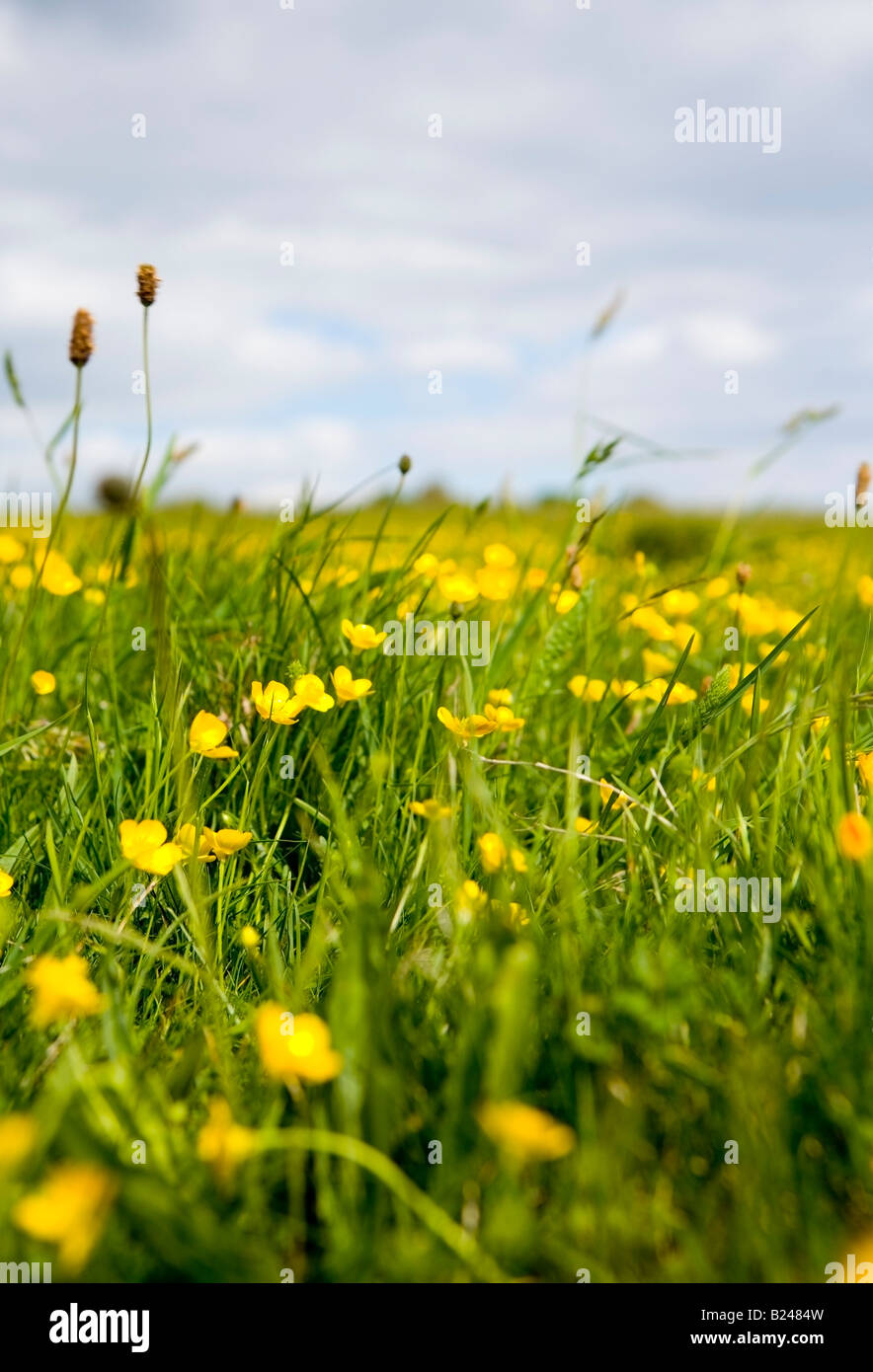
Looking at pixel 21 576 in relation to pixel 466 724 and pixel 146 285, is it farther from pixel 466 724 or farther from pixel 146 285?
pixel 466 724

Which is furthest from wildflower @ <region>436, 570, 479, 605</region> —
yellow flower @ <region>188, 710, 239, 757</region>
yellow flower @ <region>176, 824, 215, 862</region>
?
yellow flower @ <region>176, 824, 215, 862</region>

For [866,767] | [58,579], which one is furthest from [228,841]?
[58,579]

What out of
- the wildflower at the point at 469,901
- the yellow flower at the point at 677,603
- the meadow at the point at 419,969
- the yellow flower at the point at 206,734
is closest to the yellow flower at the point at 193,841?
the meadow at the point at 419,969

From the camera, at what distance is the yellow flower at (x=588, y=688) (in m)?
2.26

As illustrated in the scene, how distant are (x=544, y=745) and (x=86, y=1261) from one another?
1483mm

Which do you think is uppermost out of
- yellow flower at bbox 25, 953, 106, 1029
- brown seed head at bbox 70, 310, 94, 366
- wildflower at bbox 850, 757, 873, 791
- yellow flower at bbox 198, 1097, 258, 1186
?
brown seed head at bbox 70, 310, 94, 366

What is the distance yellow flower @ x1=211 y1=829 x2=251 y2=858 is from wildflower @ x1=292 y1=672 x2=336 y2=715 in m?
0.26

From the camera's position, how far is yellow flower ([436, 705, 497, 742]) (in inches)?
73.0

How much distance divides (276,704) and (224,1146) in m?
0.96

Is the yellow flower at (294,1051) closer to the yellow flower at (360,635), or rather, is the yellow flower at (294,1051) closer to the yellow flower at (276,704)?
the yellow flower at (276,704)

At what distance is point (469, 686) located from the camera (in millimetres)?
1910

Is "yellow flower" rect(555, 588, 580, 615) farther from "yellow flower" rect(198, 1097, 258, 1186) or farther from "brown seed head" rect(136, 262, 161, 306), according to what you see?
"yellow flower" rect(198, 1097, 258, 1186)

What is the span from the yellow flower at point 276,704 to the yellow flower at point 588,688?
0.65m
